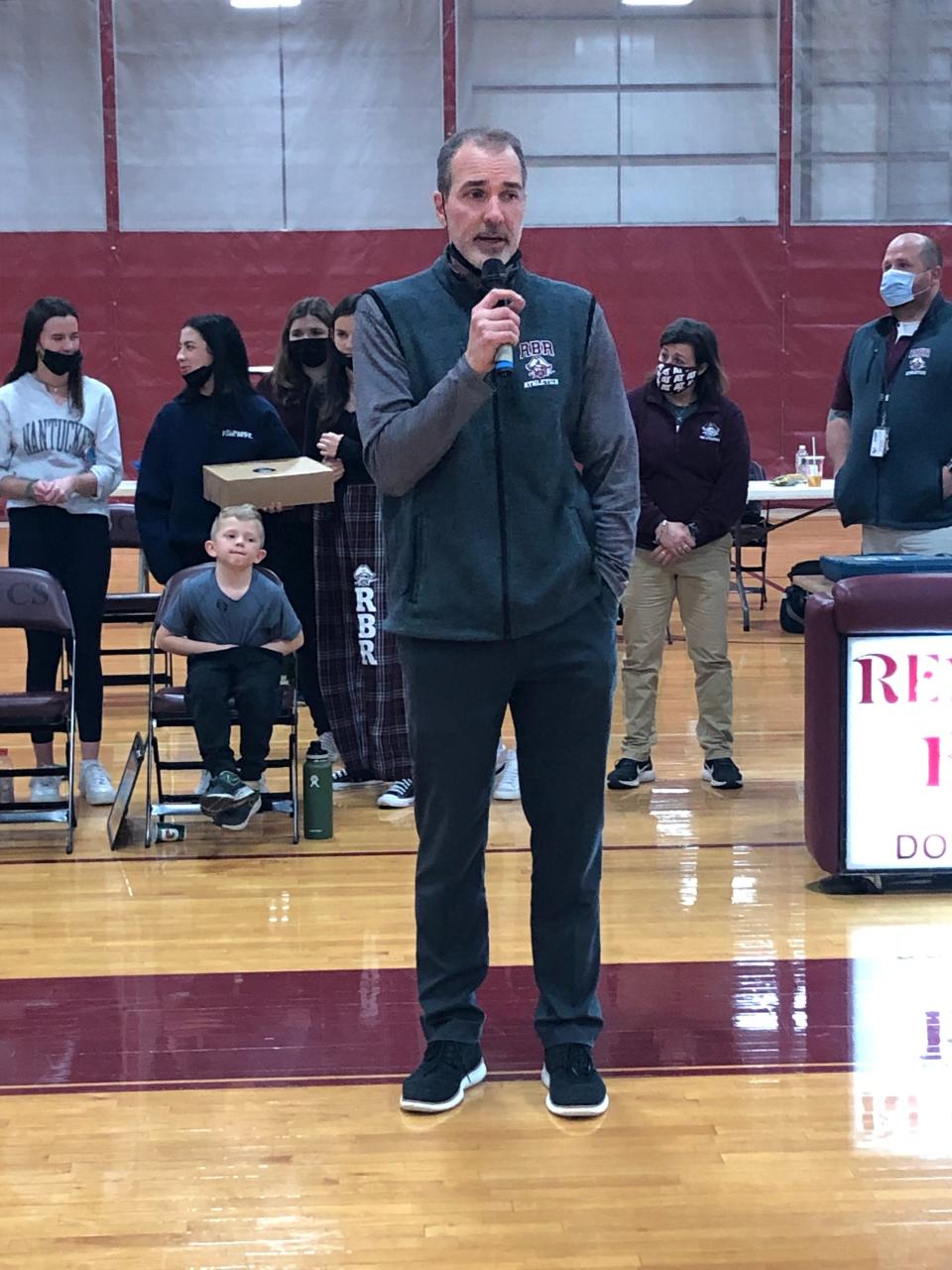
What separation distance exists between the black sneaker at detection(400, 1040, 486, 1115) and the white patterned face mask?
289 cm

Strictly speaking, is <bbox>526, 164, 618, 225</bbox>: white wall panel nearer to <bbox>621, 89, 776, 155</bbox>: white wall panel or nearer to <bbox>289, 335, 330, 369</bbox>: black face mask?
<bbox>621, 89, 776, 155</bbox>: white wall panel

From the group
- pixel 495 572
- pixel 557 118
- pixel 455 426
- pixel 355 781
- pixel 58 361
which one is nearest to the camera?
pixel 455 426

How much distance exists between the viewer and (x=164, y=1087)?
3.16 metres

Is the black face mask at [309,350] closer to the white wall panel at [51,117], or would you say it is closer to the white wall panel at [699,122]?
the white wall panel at [51,117]

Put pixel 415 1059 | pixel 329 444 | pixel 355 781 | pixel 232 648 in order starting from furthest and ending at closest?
pixel 355 781
pixel 329 444
pixel 232 648
pixel 415 1059

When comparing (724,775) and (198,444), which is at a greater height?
(198,444)

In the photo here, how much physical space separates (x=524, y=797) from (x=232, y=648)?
86.4 inches

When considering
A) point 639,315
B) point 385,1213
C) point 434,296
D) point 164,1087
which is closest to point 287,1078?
point 164,1087

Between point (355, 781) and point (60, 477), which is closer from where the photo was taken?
point (60, 477)

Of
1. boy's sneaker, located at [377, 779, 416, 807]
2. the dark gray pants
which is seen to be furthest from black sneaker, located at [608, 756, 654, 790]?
the dark gray pants

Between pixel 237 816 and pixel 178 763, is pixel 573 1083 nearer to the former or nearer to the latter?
pixel 237 816

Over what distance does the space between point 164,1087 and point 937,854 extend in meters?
2.22

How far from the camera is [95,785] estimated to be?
5.57m

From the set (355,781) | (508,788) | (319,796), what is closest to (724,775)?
(508,788)
